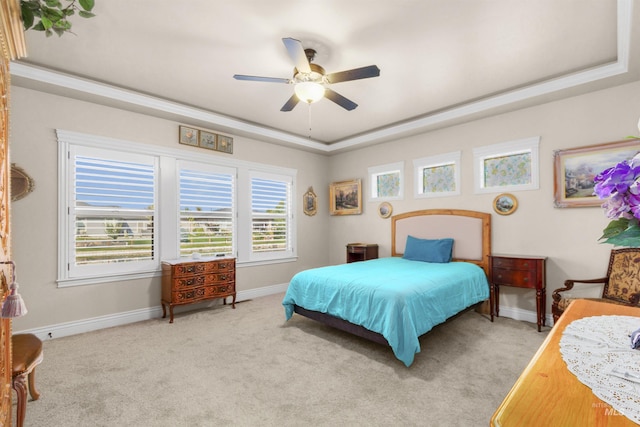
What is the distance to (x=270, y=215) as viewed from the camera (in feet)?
18.0

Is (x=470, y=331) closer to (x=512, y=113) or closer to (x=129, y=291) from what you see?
(x=512, y=113)

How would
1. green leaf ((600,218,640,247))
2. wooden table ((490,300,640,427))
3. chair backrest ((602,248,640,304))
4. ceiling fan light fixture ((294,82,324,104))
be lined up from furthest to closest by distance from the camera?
chair backrest ((602,248,640,304)) → ceiling fan light fixture ((294,82,324,104)) → green leaf ((600,218,640,247)) → wooden table ((490,300,640,427))

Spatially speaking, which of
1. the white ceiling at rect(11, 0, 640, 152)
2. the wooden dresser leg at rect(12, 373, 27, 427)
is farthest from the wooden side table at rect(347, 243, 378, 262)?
the wooden dresser leg at rect(12, 373, 27, 427)

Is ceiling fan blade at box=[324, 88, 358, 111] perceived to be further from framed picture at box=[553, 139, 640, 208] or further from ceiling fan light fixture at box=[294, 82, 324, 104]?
framed picture at box=[553, 139, 640, 208]

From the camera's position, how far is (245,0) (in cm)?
226

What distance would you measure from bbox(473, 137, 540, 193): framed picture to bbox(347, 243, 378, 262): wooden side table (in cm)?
196

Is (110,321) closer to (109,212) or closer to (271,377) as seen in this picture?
(109,212)

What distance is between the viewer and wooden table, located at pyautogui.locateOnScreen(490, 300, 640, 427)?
0.67 m

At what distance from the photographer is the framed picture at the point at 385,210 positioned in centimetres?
545

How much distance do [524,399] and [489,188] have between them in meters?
4.10

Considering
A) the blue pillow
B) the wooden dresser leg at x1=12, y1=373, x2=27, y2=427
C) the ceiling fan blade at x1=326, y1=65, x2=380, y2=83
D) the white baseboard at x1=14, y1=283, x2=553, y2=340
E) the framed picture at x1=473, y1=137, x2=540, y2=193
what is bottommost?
the white baseboard at x1=14, y1=283, x2=553, y2=340

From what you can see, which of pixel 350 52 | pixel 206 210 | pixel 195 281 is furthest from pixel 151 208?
pixel 350 52

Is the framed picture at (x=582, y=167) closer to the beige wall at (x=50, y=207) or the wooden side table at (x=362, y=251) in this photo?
the wooden side table at (x=362, y=251)

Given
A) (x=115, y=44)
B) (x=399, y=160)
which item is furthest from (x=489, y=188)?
(x=115, y=44)
